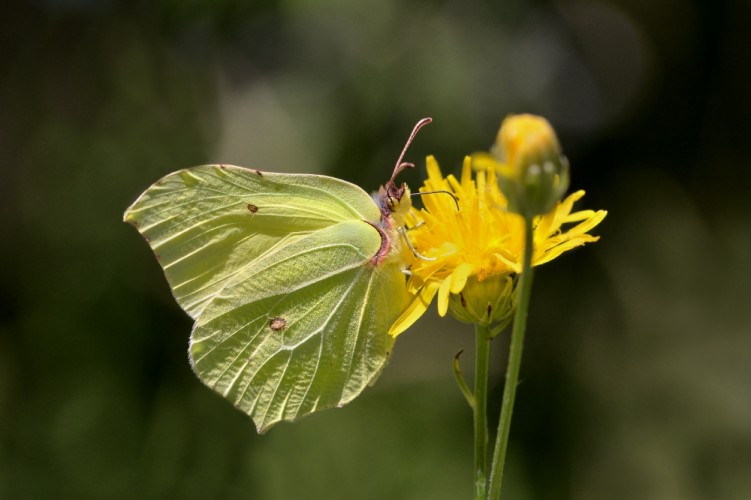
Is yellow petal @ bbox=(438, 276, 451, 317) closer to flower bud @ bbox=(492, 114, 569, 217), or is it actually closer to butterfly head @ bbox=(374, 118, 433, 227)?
butterfly head @ bbox=(374, 118, 433, 227)

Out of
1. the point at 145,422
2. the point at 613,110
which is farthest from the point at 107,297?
the point at 613,110

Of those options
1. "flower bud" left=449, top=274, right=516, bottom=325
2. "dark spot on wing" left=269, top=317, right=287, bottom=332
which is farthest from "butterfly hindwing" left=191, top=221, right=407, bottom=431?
"flower bud" left=449, top=274, right=516, bottom=325

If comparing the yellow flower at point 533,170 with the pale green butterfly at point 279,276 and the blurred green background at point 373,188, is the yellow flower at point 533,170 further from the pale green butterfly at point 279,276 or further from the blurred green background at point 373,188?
the blurred green background at point 373,188

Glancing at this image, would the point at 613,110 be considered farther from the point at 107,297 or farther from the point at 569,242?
the point at 107,297

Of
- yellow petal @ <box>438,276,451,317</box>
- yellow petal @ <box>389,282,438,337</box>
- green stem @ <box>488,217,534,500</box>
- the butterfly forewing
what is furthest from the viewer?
the butterfly forewing

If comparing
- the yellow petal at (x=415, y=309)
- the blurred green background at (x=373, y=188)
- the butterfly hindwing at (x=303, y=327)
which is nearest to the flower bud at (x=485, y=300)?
the yellow petal at (x=415, y=309)

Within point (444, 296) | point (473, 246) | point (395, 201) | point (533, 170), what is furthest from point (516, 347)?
point (395, 201)
